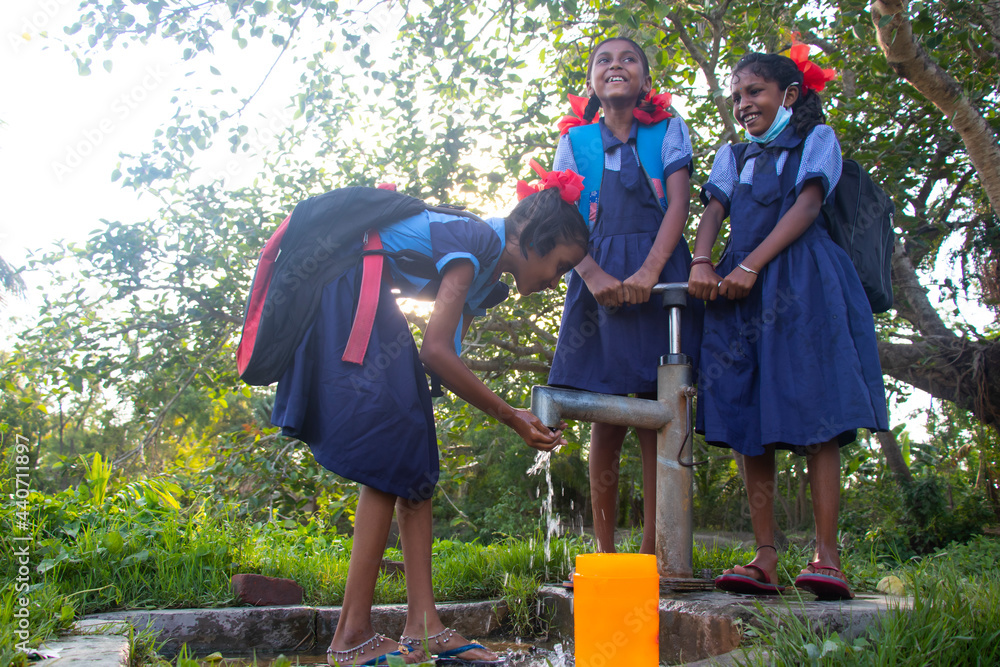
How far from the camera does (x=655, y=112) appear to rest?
249 centimetres

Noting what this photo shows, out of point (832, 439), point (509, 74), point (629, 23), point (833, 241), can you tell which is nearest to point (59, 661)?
point (832, 439)

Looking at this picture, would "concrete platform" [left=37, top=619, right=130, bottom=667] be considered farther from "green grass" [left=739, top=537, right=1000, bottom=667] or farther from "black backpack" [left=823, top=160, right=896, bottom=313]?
"black backpack" [left=823, top=160, right=896, bottom=313]

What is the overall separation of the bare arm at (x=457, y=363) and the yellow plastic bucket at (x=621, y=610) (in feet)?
2.17

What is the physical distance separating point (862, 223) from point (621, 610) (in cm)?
167

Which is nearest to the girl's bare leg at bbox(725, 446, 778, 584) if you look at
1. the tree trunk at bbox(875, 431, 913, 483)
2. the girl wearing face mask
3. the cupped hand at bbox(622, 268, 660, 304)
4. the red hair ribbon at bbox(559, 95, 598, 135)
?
the girl wearing face mask

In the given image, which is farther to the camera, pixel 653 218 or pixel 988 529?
pixel 988 529

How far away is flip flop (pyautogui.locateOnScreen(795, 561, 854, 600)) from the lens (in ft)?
5.73

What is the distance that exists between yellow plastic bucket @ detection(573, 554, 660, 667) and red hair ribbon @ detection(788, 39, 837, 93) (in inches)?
74.5

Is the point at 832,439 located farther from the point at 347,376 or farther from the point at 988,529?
the point at 988,529

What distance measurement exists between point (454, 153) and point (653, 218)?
221 cm

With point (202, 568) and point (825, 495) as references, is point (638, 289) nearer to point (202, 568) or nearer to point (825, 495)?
point (825, 495)

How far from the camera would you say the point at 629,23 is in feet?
9.01

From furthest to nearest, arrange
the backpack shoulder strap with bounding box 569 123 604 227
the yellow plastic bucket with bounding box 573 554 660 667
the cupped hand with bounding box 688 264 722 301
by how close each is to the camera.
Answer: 1. the backpack shoulder strap with bounding box 569 123 604 227
2. the cupped hand with bounding box 688 264 722 301
3. the yellow plastic bucket with bounding box 573 554 660 667

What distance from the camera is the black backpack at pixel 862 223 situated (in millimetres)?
2174
